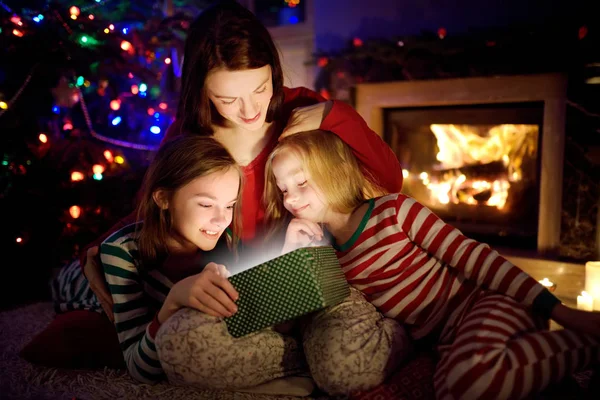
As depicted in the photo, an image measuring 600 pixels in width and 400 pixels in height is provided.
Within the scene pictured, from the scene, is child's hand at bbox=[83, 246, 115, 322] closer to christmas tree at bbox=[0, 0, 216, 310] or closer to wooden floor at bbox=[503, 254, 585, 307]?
christmas tree at bbox=[0, 0, 216, 310]

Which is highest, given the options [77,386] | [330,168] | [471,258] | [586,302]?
[330,168]

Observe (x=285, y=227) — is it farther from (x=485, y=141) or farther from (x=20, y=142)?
(x=485, y=141)

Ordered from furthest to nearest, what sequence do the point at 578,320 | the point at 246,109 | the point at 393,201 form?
Answer: 1. the point at 246,109
2. the point at 393,201
3. the point at 578,320

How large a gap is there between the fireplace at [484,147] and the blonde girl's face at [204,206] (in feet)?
5.00

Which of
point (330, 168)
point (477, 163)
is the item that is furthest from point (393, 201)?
point (477, 163)

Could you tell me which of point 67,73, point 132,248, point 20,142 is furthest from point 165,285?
point 67,73

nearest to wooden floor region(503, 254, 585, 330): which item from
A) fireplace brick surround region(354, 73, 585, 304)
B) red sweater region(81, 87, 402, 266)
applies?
fireplace brick surround region(354, 73, 585, 304)

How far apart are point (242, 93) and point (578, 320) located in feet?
3.42

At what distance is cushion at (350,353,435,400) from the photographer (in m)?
1.10

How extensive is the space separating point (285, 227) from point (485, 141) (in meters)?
1.53

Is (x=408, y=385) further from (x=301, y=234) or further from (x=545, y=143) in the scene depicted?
(x=545, y=143)

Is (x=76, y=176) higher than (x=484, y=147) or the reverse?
the reverse

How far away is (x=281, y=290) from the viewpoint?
1054mm

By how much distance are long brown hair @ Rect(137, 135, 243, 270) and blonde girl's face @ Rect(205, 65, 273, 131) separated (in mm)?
125
